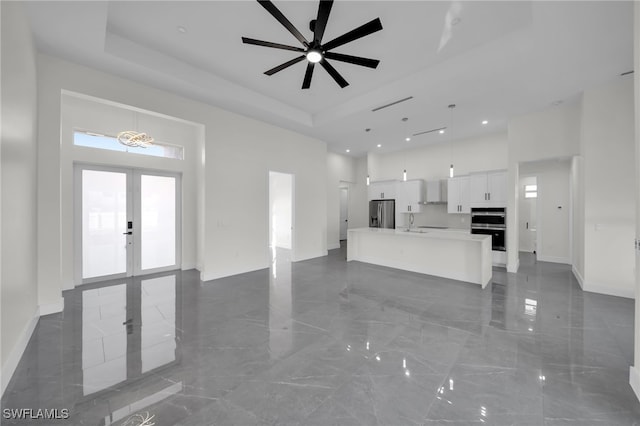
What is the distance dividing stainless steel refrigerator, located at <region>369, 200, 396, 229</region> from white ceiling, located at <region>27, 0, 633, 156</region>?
3.56 m

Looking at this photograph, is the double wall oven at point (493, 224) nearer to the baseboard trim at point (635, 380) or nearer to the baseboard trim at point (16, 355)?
the baseboard trim at point (635, 380)

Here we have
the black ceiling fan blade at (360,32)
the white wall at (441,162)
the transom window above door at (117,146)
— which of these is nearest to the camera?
the black ceiling fan blade at (360,32)

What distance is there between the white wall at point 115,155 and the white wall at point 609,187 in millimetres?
7362

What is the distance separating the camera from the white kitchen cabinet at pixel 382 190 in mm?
8320

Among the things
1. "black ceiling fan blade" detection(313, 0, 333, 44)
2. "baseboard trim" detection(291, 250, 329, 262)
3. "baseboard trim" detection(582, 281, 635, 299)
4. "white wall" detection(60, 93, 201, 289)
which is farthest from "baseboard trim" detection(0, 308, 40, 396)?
"baseboard trim" detection(582, 281, 635, 299)

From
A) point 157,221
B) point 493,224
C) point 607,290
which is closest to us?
point 607,290

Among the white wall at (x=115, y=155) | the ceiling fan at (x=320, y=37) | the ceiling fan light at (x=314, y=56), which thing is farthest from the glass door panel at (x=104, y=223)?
the ceiling fan light at (x=314, y=56)

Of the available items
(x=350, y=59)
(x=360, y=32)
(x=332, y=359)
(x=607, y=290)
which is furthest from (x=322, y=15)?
(x=607, y=290)

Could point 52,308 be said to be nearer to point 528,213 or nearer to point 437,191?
point 437,191

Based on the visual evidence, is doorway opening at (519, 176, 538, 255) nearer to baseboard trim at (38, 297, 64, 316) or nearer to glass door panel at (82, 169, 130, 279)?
glass door panel at (82, 169, 130, 279)

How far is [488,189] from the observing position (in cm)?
630

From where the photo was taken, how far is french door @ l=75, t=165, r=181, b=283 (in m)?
4.59

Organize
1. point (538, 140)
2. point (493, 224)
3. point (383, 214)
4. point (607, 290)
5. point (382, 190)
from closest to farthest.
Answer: point (607, 290) < point (538, 140) < point (493, 224) < point (383, 214) < point (382, 190)

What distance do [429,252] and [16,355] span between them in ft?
19.7
